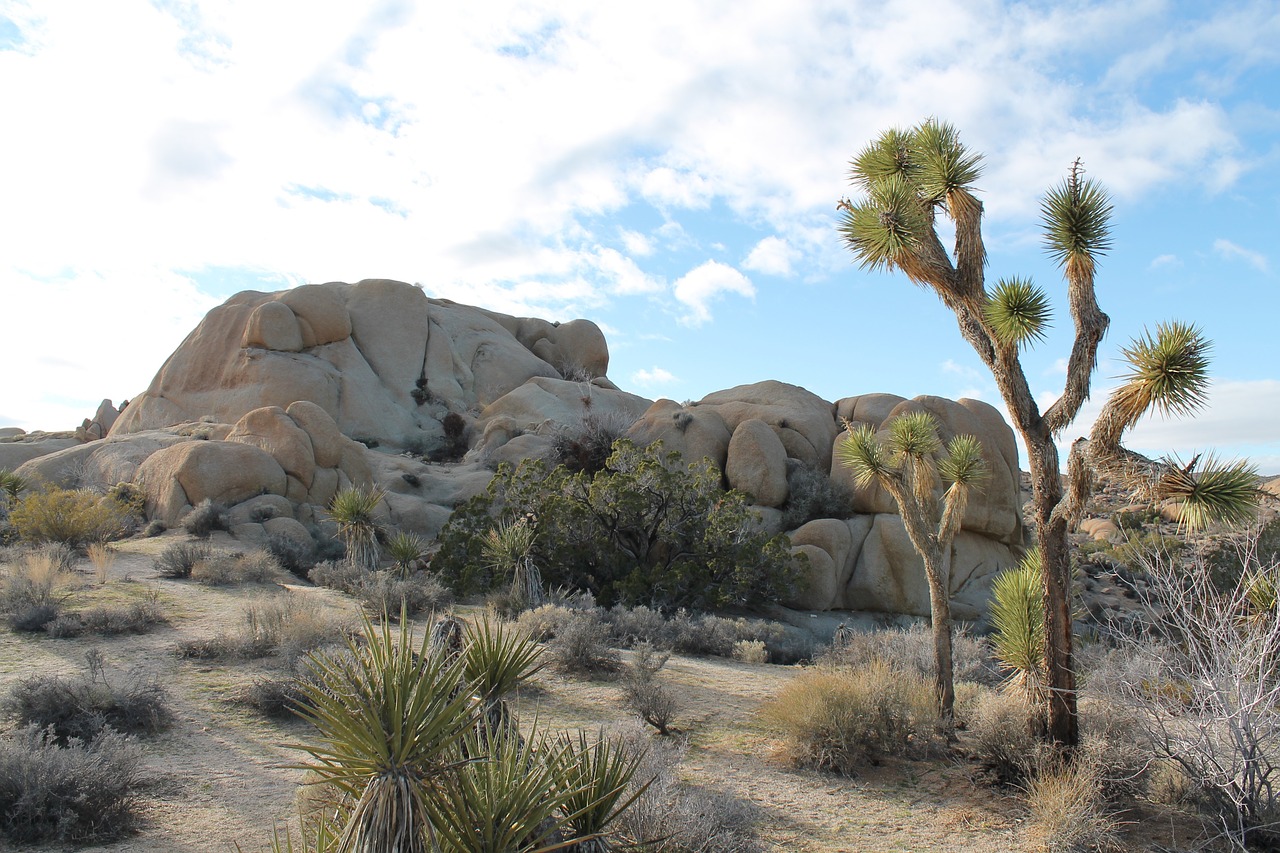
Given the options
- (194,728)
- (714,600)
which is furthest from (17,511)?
(714,600)

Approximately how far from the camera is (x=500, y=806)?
13.0 ft

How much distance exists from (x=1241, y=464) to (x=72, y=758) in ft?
26.7

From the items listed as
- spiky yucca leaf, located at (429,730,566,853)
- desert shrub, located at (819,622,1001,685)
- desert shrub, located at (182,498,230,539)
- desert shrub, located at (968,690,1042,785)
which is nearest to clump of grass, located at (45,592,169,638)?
desert shrub, located at (182,498,230,539)

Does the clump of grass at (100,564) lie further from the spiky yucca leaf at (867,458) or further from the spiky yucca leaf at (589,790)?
the spiky yucca leaf at (589,790)

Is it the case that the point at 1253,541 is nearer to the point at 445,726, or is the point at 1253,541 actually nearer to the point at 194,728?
the point at 445,726

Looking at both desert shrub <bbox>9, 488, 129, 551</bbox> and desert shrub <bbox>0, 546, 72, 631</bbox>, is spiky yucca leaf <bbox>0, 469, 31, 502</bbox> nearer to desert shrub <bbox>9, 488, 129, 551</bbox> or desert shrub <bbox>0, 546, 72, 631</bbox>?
desert shrub <bbox>9, 488, 129, 551</bbox>

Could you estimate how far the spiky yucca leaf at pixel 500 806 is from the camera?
380cm

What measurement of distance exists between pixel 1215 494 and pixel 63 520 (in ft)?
Answer: 62.2

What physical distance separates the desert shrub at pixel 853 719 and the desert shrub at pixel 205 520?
1520 cm

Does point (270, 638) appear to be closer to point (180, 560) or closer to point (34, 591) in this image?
point (34, 591)

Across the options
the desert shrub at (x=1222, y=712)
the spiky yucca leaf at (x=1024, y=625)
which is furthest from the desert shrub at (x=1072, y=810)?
the spiky yucca leaf at (x=1024, y=625)

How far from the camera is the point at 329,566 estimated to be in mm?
17016

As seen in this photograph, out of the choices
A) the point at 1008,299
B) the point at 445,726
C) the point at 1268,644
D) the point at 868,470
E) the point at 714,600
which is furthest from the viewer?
the point at 714,600

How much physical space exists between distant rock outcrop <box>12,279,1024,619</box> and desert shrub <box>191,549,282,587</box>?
372cm
